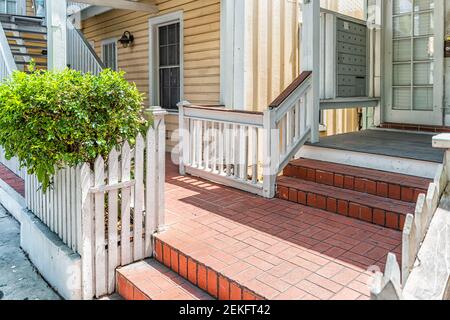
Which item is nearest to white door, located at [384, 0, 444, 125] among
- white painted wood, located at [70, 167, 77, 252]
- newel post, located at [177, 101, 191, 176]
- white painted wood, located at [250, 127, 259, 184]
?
white painted wood, located at [250, 127, 259, 184]

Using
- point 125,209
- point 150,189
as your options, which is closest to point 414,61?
point 150,189

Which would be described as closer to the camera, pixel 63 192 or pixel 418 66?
pixel 63 192

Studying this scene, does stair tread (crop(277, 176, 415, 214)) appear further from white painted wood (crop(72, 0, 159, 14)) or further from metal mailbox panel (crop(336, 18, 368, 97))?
white painted wood (crop(72, 0, 159, 14))

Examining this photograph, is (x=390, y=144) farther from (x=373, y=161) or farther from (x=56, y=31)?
(x=56, y=31)

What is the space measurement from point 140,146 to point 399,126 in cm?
407

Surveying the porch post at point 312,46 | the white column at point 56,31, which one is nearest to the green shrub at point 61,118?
the white column at point 56,31

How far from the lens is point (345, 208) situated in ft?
11.4

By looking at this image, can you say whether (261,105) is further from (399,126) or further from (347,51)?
(399,126)

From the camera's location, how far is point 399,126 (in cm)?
552

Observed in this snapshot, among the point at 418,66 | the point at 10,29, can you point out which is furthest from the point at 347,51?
the point at 10,29

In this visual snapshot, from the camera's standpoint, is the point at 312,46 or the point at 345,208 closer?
the point at 345,208

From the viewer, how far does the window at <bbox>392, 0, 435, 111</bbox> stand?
5.11 metres

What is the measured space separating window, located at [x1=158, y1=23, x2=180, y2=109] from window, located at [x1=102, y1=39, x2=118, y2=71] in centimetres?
159

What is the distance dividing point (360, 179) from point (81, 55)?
226 inches
